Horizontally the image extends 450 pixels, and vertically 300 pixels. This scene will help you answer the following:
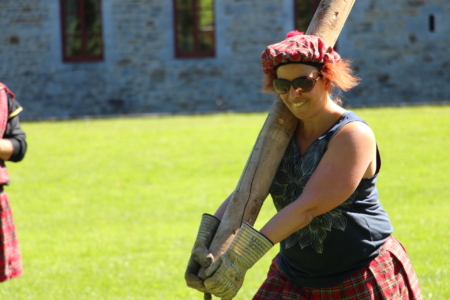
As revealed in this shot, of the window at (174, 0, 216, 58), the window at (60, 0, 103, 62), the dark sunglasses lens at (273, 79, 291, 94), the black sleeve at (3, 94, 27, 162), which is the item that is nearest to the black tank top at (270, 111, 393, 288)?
the dark sunglasses lens at (273, 79, 291, 94)

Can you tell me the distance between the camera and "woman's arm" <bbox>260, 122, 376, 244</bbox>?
2.23 m

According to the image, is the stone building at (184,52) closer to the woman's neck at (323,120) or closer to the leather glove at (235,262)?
the woman's neck at (323,120)

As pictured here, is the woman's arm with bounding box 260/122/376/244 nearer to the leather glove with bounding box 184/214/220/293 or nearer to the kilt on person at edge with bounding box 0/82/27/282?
the leather glove with bounding box 184/214/220/293

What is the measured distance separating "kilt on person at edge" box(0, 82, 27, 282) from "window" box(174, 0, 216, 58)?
1371 centimetres

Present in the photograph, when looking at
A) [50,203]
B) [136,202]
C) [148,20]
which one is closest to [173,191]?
[136,202]

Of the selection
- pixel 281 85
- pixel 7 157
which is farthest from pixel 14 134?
pixel 281 85

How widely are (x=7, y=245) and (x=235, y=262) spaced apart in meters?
2.24

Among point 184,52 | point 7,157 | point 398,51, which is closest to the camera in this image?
point 7,157

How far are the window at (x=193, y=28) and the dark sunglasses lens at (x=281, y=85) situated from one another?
15.3 meters

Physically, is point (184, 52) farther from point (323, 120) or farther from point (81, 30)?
point (323, 120)

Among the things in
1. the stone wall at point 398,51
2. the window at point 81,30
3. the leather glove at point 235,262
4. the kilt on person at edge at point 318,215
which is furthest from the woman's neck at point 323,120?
the window at point 81,30

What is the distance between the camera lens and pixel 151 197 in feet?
28.4

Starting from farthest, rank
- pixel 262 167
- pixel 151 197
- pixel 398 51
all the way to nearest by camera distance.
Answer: pixel 398 51 → pixel 151 197 → pixel 262 167

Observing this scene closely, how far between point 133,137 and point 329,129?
1023 cm
